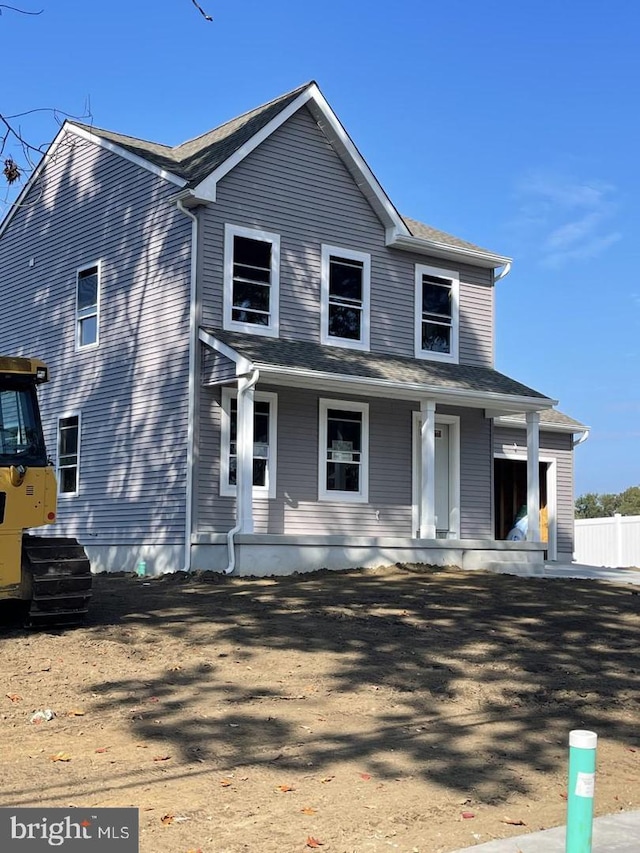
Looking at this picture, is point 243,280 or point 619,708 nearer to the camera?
point 619,708

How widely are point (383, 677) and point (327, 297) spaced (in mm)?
11050

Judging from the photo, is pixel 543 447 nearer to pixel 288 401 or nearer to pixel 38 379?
pixel 288 401

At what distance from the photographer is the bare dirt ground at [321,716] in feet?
21.1

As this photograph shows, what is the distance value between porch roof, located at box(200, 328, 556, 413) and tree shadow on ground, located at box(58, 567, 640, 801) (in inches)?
163

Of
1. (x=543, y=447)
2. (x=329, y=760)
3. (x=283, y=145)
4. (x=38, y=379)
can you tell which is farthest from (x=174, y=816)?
(x=543, y=447)

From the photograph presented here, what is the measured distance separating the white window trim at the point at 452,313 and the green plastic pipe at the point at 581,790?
1639cm

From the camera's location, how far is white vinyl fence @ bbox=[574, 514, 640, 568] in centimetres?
2881

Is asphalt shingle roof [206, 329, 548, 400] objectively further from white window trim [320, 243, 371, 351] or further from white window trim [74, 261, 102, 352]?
white window trim [74, 261, 102, 352]

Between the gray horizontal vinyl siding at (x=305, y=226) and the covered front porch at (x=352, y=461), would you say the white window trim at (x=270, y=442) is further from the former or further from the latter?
the gray horizontal vinyl siding at (x=305, y=226)

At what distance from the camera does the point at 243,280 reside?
1852cm


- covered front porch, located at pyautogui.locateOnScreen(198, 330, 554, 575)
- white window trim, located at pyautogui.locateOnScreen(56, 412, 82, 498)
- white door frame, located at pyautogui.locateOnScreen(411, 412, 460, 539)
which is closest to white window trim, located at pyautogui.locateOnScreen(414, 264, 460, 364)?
covered front porch, located at pyautogui.locateOnScreen(198, 330, 554, 575)

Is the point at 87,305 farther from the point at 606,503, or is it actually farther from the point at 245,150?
the point at 606,503

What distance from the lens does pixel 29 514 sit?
10.6 m

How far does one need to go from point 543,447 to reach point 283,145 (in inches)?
411
